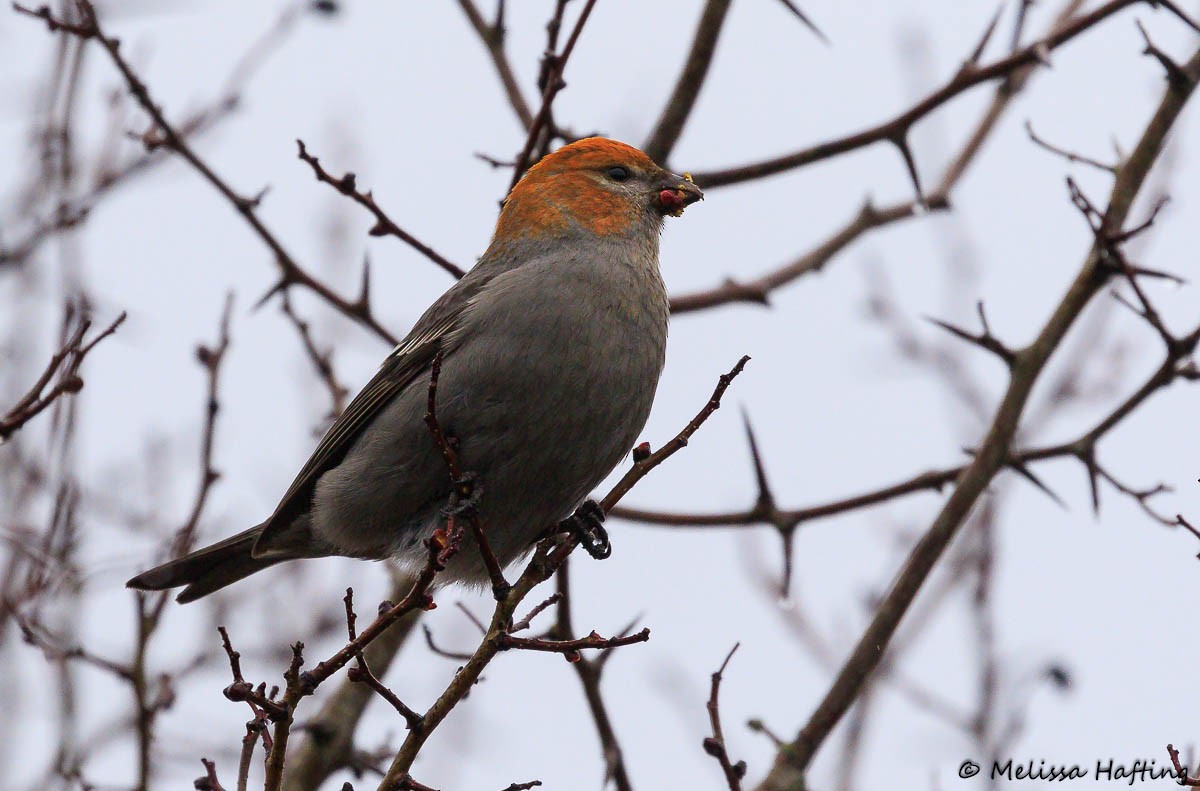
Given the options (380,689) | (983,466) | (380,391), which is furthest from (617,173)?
(380,689)

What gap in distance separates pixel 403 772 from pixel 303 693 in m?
0.36

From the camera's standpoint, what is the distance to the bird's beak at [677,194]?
5992mm

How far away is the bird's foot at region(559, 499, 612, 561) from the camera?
504 centimetres

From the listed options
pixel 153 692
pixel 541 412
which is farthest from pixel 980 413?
Result: pixel 153 692

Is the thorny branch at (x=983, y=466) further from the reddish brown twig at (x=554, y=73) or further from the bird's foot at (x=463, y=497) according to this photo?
the reddish brown twig at (x=554, y=73)

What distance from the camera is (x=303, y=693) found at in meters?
2.87

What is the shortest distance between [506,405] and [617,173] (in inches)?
70.8

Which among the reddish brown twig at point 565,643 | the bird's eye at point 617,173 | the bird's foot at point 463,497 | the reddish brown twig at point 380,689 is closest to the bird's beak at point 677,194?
the bird's eye at point 617,173

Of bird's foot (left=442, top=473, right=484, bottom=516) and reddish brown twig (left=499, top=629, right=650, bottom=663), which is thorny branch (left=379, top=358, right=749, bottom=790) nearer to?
reddish brown twig (left=499, top=629, right=650, bottom=663)

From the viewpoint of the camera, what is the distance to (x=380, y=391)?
5.47 meters

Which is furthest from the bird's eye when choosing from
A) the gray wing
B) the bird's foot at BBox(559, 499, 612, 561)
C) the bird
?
the bird's foot at BBox(559, 499, 612, 561)

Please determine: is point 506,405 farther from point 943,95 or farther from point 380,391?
point 943,95

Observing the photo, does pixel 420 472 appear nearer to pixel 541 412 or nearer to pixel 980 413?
pixel 541 412

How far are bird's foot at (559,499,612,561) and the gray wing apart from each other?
0.85 metres
